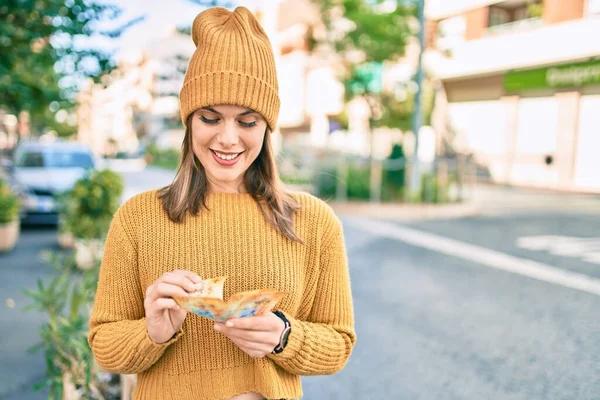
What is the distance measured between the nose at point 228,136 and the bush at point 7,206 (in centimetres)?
884

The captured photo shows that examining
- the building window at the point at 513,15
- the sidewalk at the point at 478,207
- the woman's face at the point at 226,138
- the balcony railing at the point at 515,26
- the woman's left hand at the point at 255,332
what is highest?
the building window at the point at 513,15

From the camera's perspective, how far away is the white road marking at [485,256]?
796 cm

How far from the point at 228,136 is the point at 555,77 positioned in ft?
80.7

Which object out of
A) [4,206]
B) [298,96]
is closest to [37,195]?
[4,206]

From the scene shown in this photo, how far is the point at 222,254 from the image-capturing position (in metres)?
1.69

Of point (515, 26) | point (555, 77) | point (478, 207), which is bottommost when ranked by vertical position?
point (478, 207)

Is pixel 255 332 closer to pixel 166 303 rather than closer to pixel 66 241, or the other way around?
pixel 166 303

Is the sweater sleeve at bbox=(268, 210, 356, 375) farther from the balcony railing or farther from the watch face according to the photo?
the balcony railing

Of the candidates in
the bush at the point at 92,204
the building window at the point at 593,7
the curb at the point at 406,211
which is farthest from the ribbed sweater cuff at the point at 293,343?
the building window at the point at 593,7

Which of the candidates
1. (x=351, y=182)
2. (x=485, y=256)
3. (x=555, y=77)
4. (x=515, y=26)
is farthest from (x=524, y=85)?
(x=485, y=256)

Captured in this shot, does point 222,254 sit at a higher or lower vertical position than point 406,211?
higher

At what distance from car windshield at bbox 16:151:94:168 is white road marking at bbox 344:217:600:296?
20.2 feet

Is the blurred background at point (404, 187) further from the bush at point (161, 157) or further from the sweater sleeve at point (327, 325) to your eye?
the bush at point (161, 157)

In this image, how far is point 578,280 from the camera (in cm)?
802
